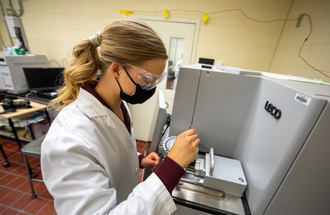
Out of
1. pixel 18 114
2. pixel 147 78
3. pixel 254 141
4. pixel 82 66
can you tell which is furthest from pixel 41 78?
pixel 254 141

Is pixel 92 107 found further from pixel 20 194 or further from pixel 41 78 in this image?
pixel 41 78

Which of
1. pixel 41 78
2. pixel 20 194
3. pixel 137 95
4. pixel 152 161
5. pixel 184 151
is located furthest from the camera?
pixel 41 78

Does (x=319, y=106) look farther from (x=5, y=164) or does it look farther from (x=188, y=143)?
(x=5, y=164)

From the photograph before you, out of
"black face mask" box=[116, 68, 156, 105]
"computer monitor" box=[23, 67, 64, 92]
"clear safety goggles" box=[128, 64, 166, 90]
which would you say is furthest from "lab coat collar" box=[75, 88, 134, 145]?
"computer monitor" box=[23, 67, 64, 92]

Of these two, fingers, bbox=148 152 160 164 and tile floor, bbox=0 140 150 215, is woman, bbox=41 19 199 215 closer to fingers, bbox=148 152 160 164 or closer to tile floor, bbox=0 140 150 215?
fingers, bbox=148 152 160 164

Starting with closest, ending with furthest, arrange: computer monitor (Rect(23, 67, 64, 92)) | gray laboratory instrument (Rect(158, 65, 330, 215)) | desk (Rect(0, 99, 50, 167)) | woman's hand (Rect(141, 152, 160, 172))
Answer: gray laboratory instrument (Rect(158, 65, 330, 215)), woman's hand (Rect(141, 152, 160, 172)), desk (Rect(0, 99, 50, 167)), computer monitor (Rect(23, 67, 64, 92))

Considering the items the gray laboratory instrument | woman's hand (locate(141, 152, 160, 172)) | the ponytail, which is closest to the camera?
the gray laboratory instrument

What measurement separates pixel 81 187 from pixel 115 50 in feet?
1.75

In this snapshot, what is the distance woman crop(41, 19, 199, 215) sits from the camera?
0.46 metres

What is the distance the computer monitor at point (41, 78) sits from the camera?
2.13 metres

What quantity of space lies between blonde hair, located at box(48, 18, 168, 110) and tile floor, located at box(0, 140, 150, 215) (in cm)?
82

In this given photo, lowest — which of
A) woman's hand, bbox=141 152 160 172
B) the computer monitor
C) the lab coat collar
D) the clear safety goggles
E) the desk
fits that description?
the desk

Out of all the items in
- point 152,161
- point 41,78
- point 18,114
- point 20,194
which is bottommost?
point 20,194

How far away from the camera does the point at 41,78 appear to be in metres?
2.24
